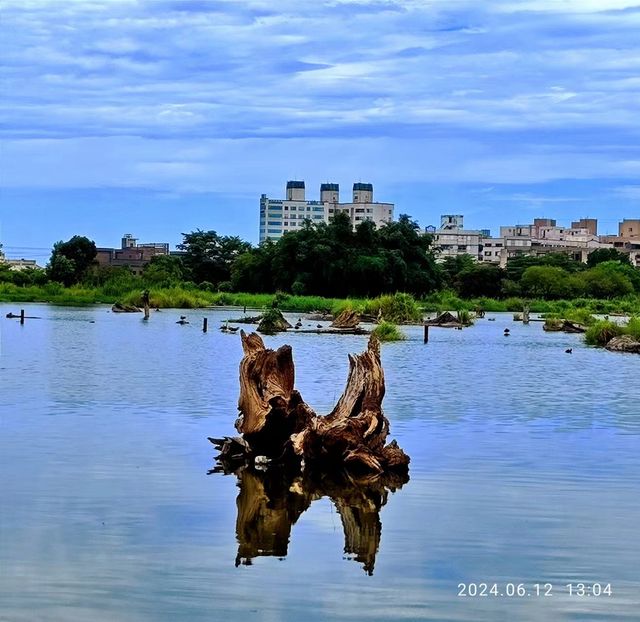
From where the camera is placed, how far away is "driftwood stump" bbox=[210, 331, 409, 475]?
14688mm

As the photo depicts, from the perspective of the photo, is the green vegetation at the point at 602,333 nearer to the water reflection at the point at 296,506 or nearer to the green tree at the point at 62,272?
the water reflection at the point at 296,506

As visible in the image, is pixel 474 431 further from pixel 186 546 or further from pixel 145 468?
pixel 186 546

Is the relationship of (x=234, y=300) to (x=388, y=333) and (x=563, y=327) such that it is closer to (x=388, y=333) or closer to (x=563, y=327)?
(x=563, y=327)

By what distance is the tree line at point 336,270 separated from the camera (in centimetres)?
8725

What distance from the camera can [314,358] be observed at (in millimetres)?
34594

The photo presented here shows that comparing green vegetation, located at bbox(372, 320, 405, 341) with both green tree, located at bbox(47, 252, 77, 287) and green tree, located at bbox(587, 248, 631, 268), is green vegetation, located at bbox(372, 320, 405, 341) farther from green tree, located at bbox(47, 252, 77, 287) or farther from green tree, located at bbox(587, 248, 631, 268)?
green tree, located at bbox(587, 248, 631, 268)

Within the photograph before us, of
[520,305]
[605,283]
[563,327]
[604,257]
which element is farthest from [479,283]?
[563,327]

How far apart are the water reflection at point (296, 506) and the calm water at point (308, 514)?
0.04m

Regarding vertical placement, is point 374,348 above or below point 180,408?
above

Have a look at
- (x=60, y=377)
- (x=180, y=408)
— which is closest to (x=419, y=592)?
(x=180, y=408)

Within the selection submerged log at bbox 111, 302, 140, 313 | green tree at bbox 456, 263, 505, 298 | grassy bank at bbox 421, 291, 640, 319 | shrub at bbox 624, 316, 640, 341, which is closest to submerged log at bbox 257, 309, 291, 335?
shrub at bbox 624, 316, 640, 341

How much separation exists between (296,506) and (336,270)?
7385cm

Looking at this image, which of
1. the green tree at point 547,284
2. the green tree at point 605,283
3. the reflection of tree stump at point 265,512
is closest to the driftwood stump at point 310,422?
the reflection of tree stump at point 265,512

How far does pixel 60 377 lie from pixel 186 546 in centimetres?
1704
